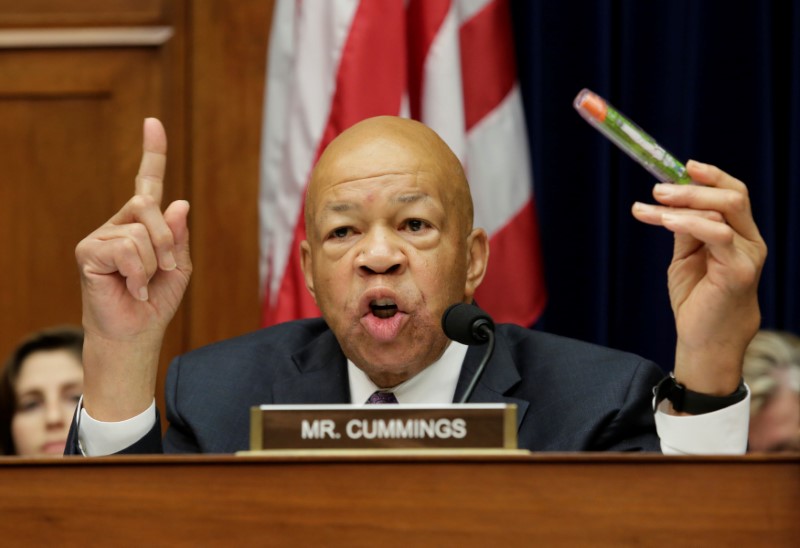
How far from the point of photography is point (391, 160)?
2197 mm

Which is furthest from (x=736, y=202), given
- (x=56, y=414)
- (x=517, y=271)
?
(x=56, y=414)

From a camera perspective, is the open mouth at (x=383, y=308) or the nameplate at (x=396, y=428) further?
the open mouth at (x=383, y=308)

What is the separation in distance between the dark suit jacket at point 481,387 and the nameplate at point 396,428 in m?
0.62

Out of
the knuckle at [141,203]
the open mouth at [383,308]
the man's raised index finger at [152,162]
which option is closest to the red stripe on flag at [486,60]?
the open mouth at [383,308]

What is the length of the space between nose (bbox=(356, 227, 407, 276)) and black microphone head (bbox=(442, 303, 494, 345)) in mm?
334

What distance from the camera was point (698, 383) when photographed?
A: 1.83 meters

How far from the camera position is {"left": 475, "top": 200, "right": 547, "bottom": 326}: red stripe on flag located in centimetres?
311

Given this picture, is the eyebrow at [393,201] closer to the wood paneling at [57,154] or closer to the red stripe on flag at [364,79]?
the red stripe on flag at [364,79]

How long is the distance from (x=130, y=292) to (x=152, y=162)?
0.23 metres

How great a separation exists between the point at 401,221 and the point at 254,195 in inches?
52.1

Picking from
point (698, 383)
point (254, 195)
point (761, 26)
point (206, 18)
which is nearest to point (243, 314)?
point (254, 195)

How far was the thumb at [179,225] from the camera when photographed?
6.52 ft

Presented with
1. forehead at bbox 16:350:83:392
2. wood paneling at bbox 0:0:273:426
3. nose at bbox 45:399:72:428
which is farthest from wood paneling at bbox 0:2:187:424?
nose at bbox 45:399:72:428

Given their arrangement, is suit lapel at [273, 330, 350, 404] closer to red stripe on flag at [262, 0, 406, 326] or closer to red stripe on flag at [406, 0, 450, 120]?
red stripe on flag at [262, 0, 406, 326]
